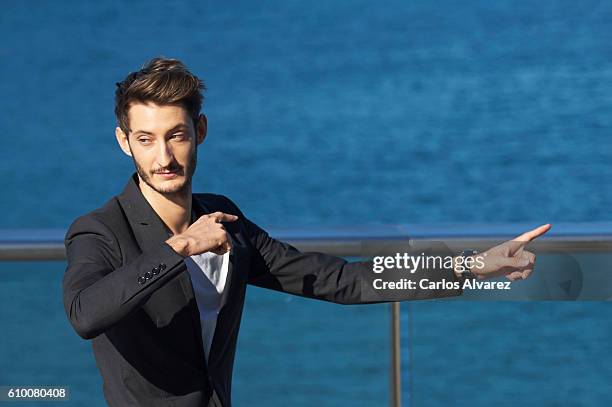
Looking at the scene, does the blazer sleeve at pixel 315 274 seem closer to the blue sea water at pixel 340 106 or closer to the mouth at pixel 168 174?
the mouth at pixel 168 174

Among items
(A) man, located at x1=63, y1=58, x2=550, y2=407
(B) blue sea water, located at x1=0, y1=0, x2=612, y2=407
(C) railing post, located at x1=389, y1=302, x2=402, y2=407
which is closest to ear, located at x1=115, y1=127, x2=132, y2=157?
(A) man, located at x1=63, y1=58, x2=550, y2=407

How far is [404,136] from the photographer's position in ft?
37.1

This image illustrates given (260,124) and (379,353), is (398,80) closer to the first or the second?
(260,124)

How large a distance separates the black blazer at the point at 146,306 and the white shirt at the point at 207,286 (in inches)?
0.5

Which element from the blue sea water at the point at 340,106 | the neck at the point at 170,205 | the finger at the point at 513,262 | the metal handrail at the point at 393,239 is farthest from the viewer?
the blue sea water at the point at 340,106

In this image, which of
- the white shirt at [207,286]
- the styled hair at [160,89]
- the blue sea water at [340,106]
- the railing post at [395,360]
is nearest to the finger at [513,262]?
the white shirt at [207,286]

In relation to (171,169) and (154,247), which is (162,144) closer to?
(171,169)

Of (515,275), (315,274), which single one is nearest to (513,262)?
(515,275)

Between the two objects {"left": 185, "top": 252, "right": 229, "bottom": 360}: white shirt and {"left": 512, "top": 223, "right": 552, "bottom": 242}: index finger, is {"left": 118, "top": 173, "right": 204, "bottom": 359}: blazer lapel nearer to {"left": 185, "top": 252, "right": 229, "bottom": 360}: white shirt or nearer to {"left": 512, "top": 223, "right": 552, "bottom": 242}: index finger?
{"left": 185, "top": 252, "right": 229, "bottom": 360}: white shirt

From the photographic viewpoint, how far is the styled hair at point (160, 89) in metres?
1.69

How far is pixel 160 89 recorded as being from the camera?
1.69 meters

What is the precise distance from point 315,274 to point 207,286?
244 millimetres

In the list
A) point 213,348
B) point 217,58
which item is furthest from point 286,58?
point 213,348

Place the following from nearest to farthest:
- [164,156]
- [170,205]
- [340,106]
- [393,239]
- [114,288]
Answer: [114,288]
[164,156]
[170,205]
[393,239]
[340,106]
